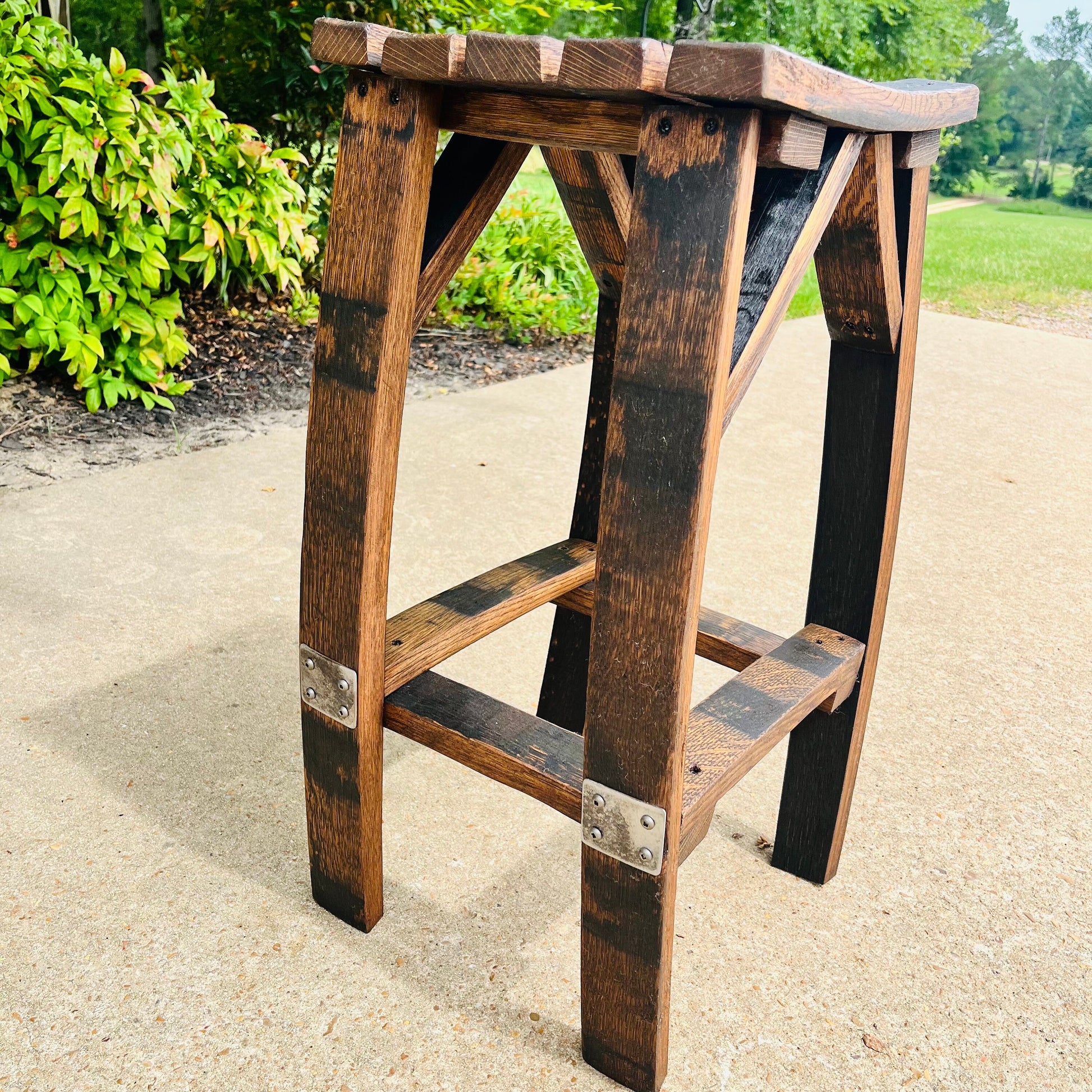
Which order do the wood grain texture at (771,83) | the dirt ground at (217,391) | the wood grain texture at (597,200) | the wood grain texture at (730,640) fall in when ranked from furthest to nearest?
the dirt ground at (217,391), the wood grain texture at (730,640), the wood grain texture at (597,200), the wood grain texture at (771,83)

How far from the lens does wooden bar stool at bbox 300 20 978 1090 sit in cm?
106

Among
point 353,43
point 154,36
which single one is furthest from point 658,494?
point 154,36

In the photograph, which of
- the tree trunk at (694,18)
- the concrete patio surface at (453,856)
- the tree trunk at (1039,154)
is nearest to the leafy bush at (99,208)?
the concrete patio surface at (453,856)

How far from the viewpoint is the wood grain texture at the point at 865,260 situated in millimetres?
1288

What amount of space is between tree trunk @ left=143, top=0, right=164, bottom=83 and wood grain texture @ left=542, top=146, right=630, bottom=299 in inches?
213

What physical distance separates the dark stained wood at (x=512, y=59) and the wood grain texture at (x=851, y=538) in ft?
2.01

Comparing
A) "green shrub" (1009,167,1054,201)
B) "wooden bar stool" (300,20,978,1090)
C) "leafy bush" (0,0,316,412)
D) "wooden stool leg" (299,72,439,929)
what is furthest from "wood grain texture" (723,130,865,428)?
"green shrub" (1009,167,1054,201)

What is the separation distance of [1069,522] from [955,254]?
32.7 feet

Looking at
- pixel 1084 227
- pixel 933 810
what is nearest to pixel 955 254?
pixel 1084 227

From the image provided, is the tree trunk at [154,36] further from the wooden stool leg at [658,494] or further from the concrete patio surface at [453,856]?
the wooden stool leg at [658,494]

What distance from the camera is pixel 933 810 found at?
1.99 m

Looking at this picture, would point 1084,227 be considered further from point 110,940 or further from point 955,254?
point 110,940

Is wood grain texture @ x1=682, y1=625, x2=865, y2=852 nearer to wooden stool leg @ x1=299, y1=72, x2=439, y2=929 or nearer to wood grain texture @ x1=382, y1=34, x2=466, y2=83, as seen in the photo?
wooden stool leg @ x1=299, y1=72, x2=439, y2=929

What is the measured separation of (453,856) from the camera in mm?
1784
